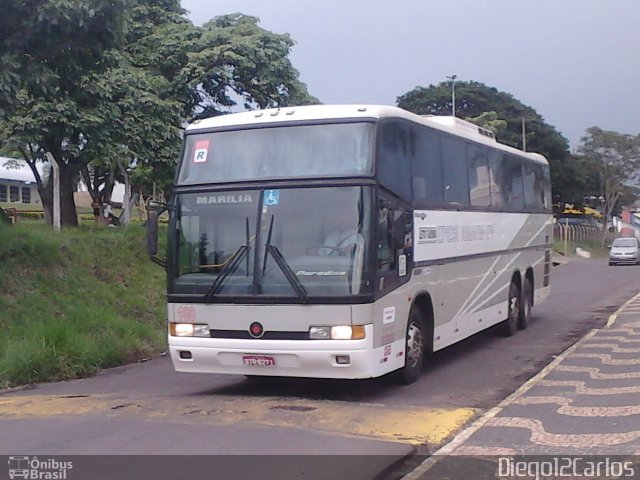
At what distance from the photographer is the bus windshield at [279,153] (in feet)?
31.5

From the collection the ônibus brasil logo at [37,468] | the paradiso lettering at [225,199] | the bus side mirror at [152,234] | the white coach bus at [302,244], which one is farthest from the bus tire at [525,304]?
the ônibus brasil logo at [37,468]

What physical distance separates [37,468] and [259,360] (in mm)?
3101

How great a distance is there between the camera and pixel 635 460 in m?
6.83

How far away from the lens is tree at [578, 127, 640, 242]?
6812cm

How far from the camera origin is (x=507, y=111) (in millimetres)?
60062

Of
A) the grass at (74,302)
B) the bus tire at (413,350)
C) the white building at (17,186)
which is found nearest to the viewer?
the bus tire at (413,350)

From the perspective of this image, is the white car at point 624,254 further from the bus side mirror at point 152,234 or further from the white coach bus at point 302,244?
the bus side mirror at point 152,234

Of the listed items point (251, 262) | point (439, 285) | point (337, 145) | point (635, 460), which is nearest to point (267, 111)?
point (337, 145)

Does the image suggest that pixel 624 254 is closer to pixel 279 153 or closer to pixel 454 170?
pixel 454 170

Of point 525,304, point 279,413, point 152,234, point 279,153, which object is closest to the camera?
point 279,413

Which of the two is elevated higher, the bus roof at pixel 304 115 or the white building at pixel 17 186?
the white building at pixel 17 186

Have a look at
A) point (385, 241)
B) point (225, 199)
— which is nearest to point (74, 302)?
point (225, 199)

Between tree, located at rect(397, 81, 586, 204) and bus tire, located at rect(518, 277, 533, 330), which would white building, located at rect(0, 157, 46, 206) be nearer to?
tree, located at rect(397, 81, 586, 204)

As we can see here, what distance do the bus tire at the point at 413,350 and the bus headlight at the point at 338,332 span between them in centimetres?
138
